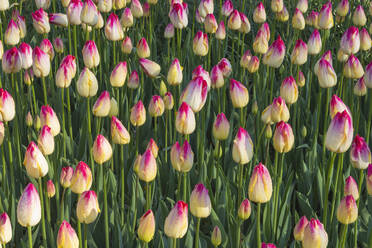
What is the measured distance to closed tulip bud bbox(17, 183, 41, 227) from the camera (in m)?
1.52

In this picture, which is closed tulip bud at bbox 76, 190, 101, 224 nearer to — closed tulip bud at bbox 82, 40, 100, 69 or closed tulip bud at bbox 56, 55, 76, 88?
closed tulip bud at bbox 56, 55, 76, 88

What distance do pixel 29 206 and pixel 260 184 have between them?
1.97 feet

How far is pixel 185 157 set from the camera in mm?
1854

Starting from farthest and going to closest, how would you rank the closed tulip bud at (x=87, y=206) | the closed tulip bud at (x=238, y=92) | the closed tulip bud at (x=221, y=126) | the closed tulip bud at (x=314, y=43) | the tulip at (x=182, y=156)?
1. the closed tulip bud at (x=314, y=43)
2. the closed tulip bud at (x=238, y=92)
3. the closed tulip bud at (x=221, y=126)
4. the tulip at (x=182, y=156)
5. the closed tulip bud at (x=87, y=206)

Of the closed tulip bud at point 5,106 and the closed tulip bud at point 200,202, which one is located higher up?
the closed tulip bud at point 5,106

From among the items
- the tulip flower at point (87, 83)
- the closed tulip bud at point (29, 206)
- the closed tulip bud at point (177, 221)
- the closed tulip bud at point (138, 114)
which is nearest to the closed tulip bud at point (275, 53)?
the closed tulip bud at point (138, 114)

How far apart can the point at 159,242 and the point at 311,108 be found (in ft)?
5.34

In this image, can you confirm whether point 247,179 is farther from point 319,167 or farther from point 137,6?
point 137,6

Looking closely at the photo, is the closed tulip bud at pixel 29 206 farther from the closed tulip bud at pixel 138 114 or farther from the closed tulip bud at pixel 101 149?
the closed tulip bud at pixel 138 114

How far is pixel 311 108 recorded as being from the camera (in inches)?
134

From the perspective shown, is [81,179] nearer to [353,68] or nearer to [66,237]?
[66,237]

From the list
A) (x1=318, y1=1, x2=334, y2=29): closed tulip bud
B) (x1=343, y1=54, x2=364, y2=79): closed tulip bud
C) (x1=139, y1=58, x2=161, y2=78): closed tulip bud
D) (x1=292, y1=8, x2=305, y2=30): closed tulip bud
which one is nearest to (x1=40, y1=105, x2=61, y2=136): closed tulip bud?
(x1=139, y1=58, x2=161, y2=78): closed tulip bud

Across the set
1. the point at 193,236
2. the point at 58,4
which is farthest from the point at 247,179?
the point at 58,4

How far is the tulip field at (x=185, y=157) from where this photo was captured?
1735mm
